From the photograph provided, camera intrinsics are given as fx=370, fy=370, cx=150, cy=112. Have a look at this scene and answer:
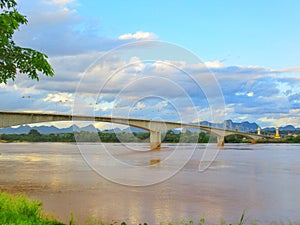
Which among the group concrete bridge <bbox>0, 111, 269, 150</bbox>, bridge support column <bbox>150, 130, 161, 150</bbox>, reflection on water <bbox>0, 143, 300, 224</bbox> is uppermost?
concrete bridge <bbox>0, 111, 269, 150</bbox>

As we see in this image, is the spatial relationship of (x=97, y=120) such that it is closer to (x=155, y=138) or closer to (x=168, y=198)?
(x=155, y=138)

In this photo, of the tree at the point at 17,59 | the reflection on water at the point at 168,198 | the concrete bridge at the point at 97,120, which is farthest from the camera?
the concrete bridge at the point at 97,120

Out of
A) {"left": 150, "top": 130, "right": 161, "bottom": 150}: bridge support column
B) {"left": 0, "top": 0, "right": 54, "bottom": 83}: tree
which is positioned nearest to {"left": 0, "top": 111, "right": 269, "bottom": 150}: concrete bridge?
{"left": 150, "top": 130, "right": 161, "bottom": 150}: bridge support column

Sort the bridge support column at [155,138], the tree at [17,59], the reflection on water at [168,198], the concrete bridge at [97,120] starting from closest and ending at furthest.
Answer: the tree at [17,59], the reflection on water at [168,198], the concrete bridge at [97,120], the bridge support column at [155,138]

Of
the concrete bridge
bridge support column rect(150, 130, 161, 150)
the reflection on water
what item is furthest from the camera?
Answer: bridge support column rect(150, 130, 161, 150)

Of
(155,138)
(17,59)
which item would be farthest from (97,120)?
(17,59)

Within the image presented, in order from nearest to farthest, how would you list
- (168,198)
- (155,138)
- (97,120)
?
(168,198) → (97,120) → (155,138)

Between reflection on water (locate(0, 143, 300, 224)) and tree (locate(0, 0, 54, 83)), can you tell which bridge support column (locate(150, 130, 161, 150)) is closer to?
reflection on water (locate(0, 143, 300, 224))

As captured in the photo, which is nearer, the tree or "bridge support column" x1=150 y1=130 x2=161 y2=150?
the tree

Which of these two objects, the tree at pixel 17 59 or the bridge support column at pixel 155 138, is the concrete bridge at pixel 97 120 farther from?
the tree at pixel 17 59

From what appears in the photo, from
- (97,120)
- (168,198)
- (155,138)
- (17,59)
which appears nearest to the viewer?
(17,59)

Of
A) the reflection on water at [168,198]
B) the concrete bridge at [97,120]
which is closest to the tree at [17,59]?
the reflection on water at [168,198]

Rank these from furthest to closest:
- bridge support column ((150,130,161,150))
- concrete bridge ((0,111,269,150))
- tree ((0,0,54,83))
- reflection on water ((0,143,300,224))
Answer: bridge support column ((150,130,161,150)), concrete bridge ((0,111,269,150)), reflection on water ((0,143,300,224)), tree ((0,0,54,83))

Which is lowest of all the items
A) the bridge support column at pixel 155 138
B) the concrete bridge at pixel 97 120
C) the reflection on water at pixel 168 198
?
the reflection on water at pixel 168 198
